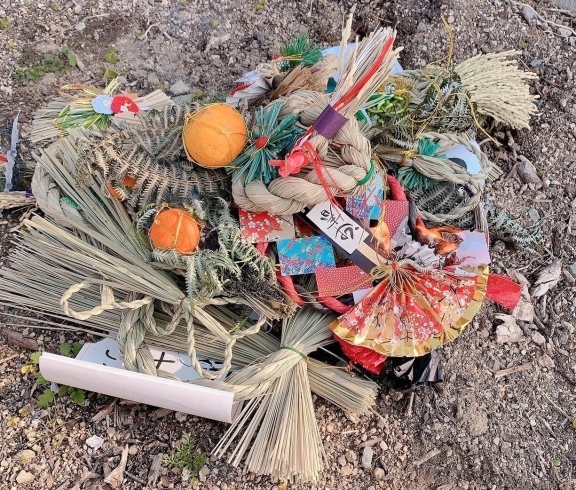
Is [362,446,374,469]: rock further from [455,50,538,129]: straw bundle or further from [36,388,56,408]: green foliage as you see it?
[455,50,538,129]: straw bundle

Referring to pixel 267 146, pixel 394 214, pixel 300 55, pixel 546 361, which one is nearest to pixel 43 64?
pixel 300 55

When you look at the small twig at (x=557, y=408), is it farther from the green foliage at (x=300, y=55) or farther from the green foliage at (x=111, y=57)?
the green foliage at (x=111, y=57)

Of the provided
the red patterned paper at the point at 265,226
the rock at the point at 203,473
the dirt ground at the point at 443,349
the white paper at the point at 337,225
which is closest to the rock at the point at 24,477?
the dirt ground at the point at 443,349

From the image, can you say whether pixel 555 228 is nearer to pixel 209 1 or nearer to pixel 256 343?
pixel 256 343

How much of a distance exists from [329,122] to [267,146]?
195mm

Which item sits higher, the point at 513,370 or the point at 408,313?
the point at 408,313

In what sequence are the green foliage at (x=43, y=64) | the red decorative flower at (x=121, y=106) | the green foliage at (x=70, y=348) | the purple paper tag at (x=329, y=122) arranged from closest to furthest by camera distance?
the purple paper tag at (x=329, y=122) → the green foliage at (x=70, y=348) → the red decorative flower at (x=121, y=106) → the green foliage at (x=43, y=64)

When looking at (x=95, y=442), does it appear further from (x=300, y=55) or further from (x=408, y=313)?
(x=300, y=55)

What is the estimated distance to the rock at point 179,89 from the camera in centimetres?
207

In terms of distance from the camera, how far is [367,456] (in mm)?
1558

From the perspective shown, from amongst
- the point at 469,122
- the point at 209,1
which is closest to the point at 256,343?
the point at 469,122

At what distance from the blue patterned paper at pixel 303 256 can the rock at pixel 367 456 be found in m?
0.47

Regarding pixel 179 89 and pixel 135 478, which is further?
pixel 179 89

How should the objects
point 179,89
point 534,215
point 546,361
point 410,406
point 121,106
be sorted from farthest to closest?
point 179,89 < point 534,215 < point 121,106 < point 546,361 < point 410,406
